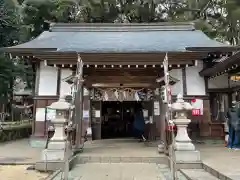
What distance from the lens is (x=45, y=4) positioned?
63.5 ft

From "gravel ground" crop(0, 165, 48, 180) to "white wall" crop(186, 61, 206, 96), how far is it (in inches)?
287

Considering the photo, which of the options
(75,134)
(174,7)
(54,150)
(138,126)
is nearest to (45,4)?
(174,7)

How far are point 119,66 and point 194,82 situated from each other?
4.38m

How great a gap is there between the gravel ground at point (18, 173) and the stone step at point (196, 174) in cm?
350

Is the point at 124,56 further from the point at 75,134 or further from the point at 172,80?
the point at 75,134

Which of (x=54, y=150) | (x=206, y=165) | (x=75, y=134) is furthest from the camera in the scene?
(x=75, y=134)

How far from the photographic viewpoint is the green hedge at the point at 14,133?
13255 millimetres

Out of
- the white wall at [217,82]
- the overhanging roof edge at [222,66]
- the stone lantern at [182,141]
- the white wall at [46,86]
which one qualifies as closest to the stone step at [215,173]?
the stone lantern at [182,141]

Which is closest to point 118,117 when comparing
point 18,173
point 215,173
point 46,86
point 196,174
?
point 46,86

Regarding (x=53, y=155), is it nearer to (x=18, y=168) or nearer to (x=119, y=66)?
(x=18, y=168)

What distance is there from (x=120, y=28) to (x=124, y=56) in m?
7.85

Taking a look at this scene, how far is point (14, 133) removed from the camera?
14594mm

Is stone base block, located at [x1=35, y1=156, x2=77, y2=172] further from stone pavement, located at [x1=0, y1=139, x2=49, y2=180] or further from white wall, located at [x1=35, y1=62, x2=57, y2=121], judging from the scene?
white wall, located at [x1=35, y1=62, x2=57, y2=121]

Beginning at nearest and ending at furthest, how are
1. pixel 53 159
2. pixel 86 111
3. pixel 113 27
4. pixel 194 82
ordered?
pixel 53 159
pixel 194 82
pixel 86 111
pixel 113 27
